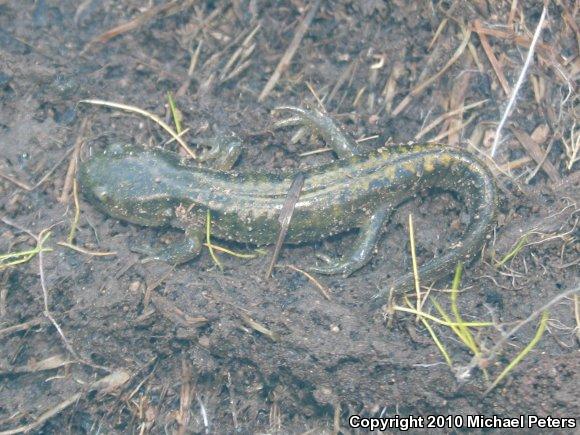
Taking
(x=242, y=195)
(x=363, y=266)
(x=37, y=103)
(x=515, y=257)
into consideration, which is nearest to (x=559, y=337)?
(x=515, y=257)

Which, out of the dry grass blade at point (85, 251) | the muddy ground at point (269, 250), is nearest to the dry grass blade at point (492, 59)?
the muddy ground at point (269, 250)

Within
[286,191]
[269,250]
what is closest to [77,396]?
[269,250]

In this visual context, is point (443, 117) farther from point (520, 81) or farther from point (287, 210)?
point (287, 210)

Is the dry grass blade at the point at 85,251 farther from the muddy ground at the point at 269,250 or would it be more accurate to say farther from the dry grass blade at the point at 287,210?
the dry grass blade at the point at 287,210

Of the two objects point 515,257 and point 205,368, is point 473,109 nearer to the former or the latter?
point 515,257

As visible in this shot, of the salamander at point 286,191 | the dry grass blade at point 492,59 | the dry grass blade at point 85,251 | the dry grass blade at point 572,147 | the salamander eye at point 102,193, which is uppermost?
the dry grass blade at point 492,59

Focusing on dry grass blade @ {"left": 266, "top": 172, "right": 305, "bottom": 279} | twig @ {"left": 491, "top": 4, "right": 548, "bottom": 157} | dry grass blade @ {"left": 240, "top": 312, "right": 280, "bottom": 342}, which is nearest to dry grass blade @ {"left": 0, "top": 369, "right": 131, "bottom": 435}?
dry grass blade @ {"left": 240, "top": 312, "right": 280, "bottom": 342}

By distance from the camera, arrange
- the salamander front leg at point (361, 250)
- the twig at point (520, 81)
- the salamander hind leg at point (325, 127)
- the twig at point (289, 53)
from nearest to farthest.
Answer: the salamander front leg at point (361, 250) < the twig at point (520, 81) < the salamander hind leg at point (325, 127) < the twig at point (289, 53)
